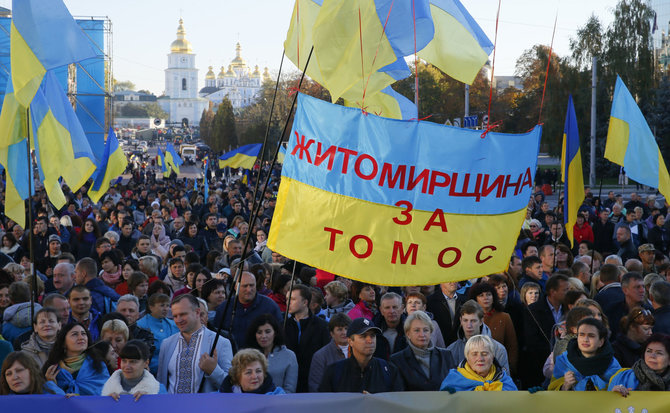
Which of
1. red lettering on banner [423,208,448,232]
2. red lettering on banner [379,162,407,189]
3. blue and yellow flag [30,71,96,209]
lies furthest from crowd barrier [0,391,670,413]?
blue and yellow flag [30,71,96,209]

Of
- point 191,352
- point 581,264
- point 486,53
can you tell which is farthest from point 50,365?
point 581,264

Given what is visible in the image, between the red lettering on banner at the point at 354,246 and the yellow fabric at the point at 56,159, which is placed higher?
the yellow fabric at the point at 56,159

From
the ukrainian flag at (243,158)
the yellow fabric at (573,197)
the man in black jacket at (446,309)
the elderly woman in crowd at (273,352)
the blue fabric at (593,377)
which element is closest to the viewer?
the blue fabric at (593,377)

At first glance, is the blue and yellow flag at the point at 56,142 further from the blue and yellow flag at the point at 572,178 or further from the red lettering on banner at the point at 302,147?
the blue and yellow flag at the point at 572,178

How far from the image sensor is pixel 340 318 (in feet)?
21.4

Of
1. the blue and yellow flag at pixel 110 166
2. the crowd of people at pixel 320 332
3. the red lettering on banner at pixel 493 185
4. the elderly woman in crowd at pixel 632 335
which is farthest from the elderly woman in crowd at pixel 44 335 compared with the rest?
the blue and yellow flag at pixel 110 166

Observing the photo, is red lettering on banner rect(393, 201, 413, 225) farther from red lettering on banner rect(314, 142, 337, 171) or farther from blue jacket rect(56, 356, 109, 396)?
blue jacket rect(56, 356, 109, 396)

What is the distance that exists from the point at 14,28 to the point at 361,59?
123 inches

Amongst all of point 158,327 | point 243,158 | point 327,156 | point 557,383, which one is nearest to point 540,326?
point 557,383

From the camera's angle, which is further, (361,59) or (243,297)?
(243,297)

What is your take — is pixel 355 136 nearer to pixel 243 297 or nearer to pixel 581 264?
pixel 243 297

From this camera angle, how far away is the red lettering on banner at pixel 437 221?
549cm

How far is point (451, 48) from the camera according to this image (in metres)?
8.19

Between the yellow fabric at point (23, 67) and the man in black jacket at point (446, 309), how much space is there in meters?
3.77
